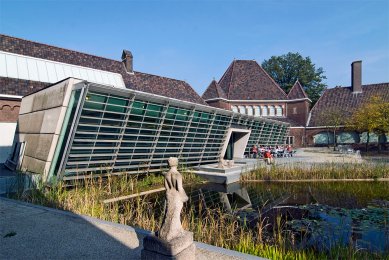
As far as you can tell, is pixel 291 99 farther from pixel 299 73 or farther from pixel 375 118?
pixel 299 73

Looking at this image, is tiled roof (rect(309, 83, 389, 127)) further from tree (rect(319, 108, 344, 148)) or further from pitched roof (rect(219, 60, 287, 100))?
pitched roof (rect(219, 60, 287, 100))

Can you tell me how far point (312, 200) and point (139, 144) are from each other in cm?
906

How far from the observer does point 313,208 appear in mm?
11102

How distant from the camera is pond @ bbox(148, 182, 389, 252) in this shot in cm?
783

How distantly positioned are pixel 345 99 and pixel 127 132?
39.4 meters

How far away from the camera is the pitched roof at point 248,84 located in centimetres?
4447

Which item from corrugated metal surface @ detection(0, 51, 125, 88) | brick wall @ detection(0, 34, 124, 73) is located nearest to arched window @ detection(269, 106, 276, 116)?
brick wall @ detection(0, 34, 124, 73)

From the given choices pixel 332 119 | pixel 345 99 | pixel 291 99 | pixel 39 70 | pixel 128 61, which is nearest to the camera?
pixel 39 70

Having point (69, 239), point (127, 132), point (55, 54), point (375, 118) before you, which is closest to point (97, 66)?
point (55, 54)

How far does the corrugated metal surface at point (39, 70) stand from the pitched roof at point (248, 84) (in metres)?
22.5

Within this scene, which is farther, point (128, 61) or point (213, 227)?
point (128, 61)

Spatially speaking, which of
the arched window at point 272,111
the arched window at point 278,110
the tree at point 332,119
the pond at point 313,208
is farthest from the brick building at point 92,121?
the arched window at point 278,110

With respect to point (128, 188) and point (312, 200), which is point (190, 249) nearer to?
point (128, 188)

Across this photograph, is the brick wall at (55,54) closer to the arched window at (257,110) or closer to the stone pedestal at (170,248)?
the arched window at (257,110)
